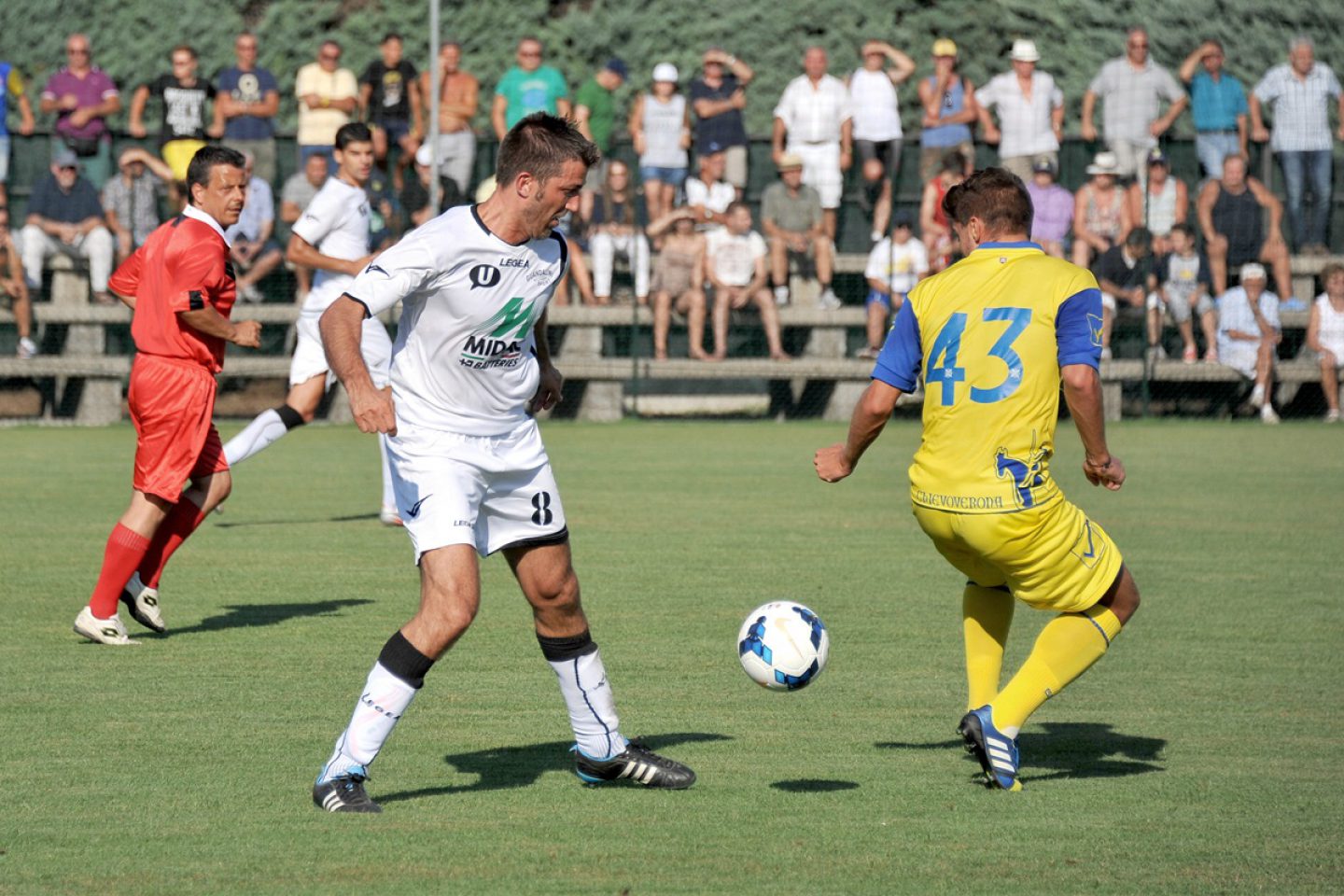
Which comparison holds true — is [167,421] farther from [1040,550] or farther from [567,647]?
[1040,550]

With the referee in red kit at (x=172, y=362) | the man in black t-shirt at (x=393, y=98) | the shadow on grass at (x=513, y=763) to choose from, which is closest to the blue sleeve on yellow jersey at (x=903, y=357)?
the shadow on grass at (x=513, y=763)

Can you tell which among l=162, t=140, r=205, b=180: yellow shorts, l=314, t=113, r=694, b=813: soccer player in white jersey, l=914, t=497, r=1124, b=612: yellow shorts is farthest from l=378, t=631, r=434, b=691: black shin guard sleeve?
l=162, t=140, r=205, b=180: yellow shorts

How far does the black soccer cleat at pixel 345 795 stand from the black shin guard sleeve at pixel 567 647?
27.1 inches

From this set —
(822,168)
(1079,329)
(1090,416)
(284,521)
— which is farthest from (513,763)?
(822,168)

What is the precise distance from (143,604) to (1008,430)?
13.8 ft

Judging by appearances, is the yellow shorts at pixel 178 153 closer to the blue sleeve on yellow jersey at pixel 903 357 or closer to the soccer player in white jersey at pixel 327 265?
the soccer player in white jersey at pixel 327 265

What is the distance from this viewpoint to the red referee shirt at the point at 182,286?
8.01 metres

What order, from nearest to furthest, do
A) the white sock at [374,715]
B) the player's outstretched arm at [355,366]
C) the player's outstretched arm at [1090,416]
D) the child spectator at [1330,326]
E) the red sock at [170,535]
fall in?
the player's outstretched arm at [355,366]
the white sock at [374,715]
the player's outstretched arm at [1090,416]
the red sock at [170,535]
the child spectator at [1330,326]

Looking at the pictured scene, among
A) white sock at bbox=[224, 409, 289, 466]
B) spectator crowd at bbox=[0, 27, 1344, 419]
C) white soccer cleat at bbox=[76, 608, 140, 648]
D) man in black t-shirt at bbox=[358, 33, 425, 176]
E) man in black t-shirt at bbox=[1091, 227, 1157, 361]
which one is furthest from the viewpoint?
man in black t-shirt at bbox=[358, 33, 425, 176]

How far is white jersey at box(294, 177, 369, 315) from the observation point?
36.9 feet

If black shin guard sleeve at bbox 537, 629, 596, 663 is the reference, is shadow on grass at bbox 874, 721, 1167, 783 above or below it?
below

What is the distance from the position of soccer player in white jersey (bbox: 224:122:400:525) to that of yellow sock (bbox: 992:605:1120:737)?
19.2 feet

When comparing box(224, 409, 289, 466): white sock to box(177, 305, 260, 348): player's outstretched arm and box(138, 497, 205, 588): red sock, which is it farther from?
box(177, 305, 260, 348): player's outstretched arm

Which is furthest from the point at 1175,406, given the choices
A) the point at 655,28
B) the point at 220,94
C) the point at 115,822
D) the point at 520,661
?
the point at 115,822
